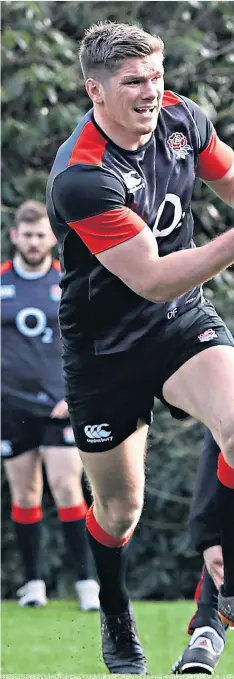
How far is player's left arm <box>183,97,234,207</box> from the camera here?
14.0 feet

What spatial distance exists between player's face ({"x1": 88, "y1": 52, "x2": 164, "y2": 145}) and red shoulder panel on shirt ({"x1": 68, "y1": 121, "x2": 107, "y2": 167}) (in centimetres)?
8

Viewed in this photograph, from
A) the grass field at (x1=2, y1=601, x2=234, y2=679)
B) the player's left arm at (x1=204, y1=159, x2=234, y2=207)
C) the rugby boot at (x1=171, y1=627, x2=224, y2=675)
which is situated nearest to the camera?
the player's left arm at (x1=204, y1=159, x2=234, y2=207)

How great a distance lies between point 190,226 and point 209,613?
150 centimetres

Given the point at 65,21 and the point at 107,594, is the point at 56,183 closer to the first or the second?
the point at 107,594

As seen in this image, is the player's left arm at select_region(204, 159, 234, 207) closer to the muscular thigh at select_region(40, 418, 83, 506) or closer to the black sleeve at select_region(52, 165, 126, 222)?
the black sleeve at select_region(52, 165, 126, 222)

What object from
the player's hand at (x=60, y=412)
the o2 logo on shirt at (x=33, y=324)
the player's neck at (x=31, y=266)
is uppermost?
the player's neck at (x=31, y=266)

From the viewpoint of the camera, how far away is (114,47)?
3914 millimetres

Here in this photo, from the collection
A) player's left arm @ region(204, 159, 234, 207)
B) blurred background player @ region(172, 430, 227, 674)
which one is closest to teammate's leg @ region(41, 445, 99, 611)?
blurred background player @ region(172, 430, 227, 674)

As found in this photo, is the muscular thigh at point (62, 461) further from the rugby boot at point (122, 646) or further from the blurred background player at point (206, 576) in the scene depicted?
the rugby boot at point (122, 646)

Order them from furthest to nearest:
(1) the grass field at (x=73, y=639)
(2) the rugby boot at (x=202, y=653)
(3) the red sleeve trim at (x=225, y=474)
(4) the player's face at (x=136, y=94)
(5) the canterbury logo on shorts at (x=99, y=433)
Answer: (1) the grass field at (x=73, y=639), (2) the rugby boot at (x=202, y=653), (5) the canterbury logo on shorts at (x=99, y=433), (3) the red sleeve trim at (x=225, y=474), (4) the player's face at (x=136, y=94)

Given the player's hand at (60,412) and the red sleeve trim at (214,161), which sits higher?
the red sleeve trim at (214,161)

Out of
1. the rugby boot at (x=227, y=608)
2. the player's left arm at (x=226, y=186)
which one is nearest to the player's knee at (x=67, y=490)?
the player's left arm at (x=226, y=186)

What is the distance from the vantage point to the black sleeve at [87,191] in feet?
12.5

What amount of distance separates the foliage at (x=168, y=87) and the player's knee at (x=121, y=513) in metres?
5.13
